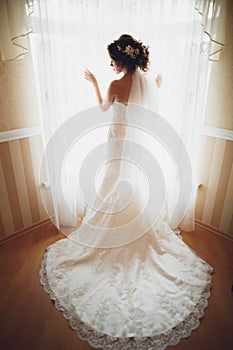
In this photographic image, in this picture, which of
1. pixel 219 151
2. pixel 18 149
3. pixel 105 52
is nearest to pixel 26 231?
pixel 18 149

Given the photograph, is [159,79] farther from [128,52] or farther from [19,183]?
[19,183]

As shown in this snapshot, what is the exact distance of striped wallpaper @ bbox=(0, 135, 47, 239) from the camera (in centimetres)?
192

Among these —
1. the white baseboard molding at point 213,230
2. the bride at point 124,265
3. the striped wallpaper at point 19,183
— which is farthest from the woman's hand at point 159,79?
the white baseboard molding at point 213,230

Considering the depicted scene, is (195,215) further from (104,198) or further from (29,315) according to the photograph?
(29,315)

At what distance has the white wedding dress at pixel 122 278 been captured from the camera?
132cm

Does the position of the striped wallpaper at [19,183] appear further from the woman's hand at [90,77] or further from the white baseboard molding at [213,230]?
the white baseboard molding at [213,230]

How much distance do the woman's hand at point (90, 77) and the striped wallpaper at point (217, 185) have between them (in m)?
1.07

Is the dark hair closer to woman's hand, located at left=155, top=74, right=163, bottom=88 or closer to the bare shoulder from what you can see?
the bare shoulder

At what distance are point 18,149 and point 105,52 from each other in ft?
3.67

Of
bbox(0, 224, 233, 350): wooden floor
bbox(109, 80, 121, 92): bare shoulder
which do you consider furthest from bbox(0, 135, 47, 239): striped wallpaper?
bbox(109, 80, 121, 92): bare shoulder

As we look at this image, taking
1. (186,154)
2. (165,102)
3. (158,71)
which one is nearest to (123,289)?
(186,154)

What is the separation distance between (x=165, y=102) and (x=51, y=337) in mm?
1903

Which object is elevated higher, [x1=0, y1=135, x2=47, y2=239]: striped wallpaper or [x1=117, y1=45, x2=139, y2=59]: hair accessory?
[x1=117, y1=45, x2=139, y2=59]: hair accessory

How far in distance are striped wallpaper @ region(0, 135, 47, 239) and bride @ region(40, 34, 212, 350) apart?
45 cm
